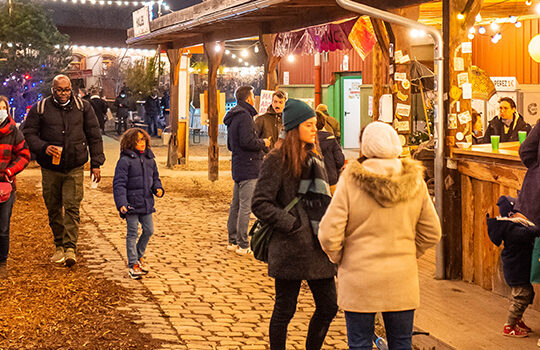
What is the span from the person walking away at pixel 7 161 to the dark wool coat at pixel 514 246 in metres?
4.51

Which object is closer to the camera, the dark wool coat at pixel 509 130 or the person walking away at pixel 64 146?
the person walking away at pixel 64 146

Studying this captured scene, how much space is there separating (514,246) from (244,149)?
4001 mm

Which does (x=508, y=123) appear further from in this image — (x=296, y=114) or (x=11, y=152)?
(x=296, y=114)

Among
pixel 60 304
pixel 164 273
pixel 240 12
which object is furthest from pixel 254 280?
pixel 240 12

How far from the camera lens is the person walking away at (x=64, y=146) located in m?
8.48

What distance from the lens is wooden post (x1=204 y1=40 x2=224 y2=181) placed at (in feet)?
56.7

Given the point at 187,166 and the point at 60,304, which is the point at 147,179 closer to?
the point at 60,304

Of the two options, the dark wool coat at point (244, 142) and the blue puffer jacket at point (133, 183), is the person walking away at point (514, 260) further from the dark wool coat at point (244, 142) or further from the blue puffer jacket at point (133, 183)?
the dark wool coat at point (244, 142)

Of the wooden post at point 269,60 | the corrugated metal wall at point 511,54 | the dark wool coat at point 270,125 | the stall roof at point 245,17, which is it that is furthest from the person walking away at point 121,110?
the dark wool coat at point 270,125

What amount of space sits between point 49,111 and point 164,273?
207 centimetres

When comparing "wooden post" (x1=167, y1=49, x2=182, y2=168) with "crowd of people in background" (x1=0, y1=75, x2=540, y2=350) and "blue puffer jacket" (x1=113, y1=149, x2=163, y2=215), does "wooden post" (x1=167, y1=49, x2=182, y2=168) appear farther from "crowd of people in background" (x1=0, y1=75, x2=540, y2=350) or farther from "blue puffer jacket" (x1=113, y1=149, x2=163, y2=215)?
"crowd of people in background" (x1=0, y1=75, x2=540, y2=350)

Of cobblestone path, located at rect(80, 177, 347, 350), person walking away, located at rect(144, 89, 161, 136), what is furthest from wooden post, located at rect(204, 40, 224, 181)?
person walking away, located at rect(144, 89, 161, 136)

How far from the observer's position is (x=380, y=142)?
14.2 ft

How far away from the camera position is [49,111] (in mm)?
8531
